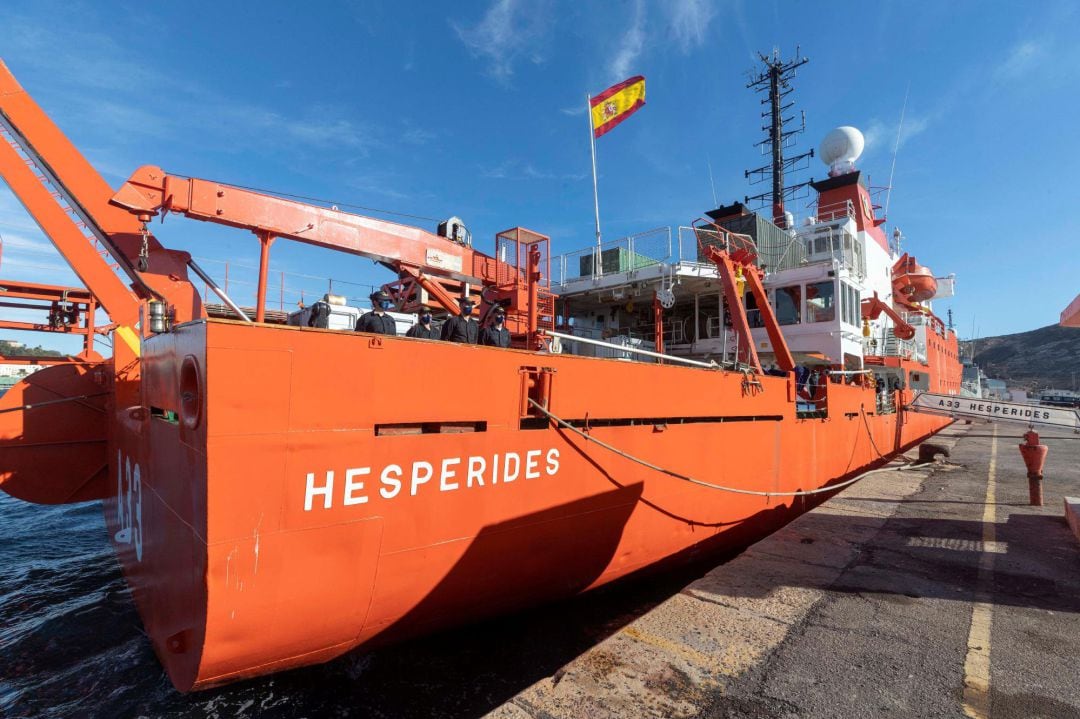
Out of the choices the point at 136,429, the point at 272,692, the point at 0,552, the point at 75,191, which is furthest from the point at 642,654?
the point at 0,552

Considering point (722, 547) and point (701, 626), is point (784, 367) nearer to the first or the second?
point (722, 547)

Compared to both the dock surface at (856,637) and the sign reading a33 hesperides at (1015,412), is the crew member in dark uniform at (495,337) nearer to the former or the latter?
the dock surface at (856,637)

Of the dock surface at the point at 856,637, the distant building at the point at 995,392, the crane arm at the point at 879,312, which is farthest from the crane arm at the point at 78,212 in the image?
the distant building at the point at 995,392

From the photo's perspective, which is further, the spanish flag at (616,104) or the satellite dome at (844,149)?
the satellite dome at (844,149)

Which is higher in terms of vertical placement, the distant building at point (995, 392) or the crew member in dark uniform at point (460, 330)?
the crew member in dark uniform at point (460, 330)

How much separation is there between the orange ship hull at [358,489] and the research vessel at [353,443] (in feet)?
0.05

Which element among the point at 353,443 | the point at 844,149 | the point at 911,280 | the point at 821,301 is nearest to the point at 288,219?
the point at 353,443

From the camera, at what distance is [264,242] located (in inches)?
242

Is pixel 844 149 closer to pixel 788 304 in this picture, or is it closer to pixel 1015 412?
pixel 788 304

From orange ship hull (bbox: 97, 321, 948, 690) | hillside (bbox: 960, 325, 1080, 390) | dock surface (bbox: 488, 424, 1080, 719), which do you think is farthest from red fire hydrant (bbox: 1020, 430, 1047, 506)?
hillside (bbox: 960, 325, 1080, 390)

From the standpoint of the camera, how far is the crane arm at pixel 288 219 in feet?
18.4

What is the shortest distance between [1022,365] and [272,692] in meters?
135

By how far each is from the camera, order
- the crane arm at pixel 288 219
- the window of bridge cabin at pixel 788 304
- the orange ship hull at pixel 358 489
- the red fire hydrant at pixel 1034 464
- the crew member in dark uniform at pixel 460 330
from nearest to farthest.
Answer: the orange ship hull at pixel 358 489, the crew member in dark uniform at pixel 460 330, the crane arm at pixel 288 219, the red fire hydrant at pixel 1034 464, the window of bridge cabin at pixel 788 304

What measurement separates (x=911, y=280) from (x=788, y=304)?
35.6 feet
